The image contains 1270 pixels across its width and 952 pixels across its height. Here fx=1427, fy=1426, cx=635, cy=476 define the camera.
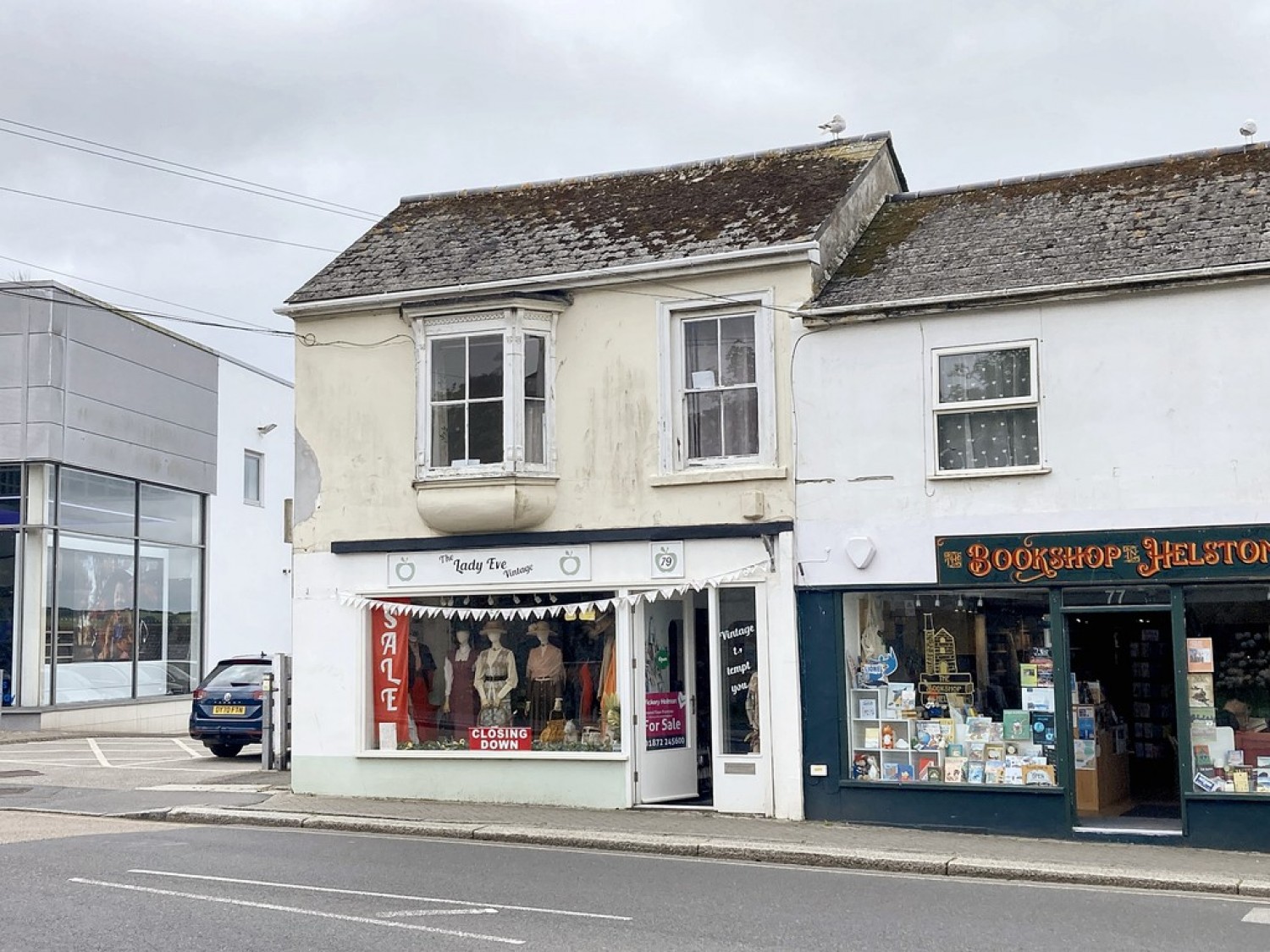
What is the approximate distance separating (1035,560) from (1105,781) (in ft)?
8.26

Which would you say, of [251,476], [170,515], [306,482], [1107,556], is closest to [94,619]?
[170,515]

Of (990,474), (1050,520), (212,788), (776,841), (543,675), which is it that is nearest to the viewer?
(776,841)

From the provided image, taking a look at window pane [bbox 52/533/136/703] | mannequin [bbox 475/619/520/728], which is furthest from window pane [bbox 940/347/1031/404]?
window pane [bbox 52/533/136/703]

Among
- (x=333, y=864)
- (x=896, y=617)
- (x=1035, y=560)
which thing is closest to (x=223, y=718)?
(x=333, y=864)

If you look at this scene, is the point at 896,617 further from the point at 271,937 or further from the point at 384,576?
the point at 271,937

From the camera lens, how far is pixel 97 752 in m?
22.5

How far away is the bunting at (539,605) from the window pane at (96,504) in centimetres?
1208

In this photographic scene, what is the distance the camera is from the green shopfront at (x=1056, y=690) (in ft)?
43.4

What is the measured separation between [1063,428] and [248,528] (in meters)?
23.4

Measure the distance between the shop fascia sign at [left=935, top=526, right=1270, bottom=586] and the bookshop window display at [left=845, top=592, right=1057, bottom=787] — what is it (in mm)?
278

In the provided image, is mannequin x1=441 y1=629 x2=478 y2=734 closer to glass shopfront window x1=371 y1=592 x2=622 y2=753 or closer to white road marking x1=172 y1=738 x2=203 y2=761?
glass shopfront window x1=371 y1=592 x2=622 y2=753

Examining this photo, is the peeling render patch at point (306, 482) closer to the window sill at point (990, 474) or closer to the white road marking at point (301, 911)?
the white road marking at point (301, 911)

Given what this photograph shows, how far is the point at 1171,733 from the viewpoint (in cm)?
1530

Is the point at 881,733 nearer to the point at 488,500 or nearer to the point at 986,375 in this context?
the point at 986,375
